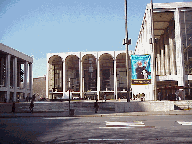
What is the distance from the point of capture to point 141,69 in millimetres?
30328

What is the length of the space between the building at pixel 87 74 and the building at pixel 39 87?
47.3 m

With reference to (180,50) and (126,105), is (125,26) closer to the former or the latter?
(126,105)

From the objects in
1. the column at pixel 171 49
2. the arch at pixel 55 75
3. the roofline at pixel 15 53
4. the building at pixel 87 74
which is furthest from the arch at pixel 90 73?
the column at pixel 171 49

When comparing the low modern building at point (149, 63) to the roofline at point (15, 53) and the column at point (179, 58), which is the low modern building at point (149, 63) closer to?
the column at point (179, 58)

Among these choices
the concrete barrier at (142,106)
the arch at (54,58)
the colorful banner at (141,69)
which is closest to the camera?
the concrete barrier at (142,106)

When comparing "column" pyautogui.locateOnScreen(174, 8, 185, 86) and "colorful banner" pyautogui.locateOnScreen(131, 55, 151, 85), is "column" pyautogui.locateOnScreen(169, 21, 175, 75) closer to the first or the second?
"column" pyautogui.locateOnScreen(174, 8, 185, 86)

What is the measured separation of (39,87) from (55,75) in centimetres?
5089

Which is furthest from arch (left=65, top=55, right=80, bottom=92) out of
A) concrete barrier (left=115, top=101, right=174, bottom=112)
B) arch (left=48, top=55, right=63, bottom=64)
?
concrete barrier (left=115, top=101, right=174, bottom=112)

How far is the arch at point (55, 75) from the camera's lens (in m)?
102

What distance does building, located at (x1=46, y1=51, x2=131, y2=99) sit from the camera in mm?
96188

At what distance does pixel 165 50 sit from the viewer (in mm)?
61500

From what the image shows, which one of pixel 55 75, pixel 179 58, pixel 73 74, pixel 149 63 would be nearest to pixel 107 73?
pixel 73 74

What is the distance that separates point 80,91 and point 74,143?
8937cm

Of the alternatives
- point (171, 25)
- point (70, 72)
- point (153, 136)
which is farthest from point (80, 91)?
point (153, 136)
